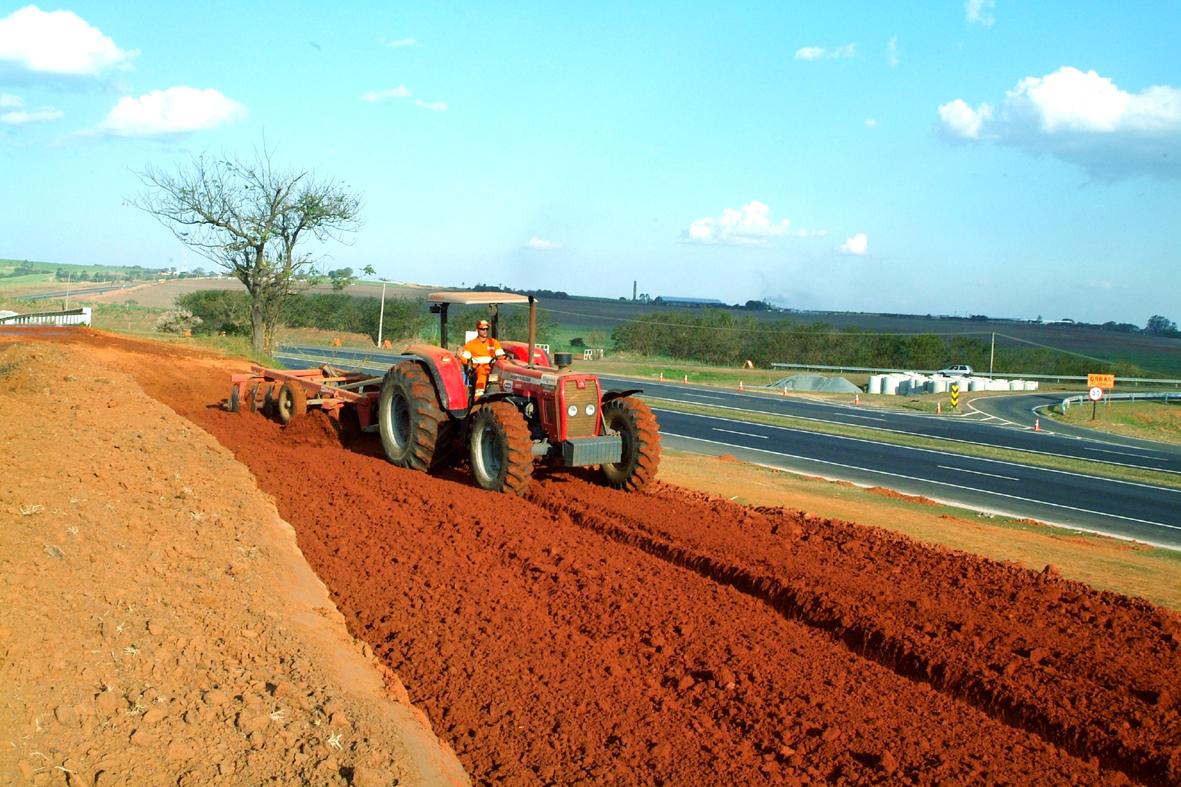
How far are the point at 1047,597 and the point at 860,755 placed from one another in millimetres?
4087

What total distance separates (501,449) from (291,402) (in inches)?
185

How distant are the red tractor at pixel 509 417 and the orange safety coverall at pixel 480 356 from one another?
0.07 meters

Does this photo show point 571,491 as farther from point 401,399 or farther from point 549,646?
point 549,646

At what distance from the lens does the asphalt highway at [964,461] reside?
18094 mm

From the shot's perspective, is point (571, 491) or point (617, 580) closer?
point (617, 580)

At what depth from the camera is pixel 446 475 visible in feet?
45.4

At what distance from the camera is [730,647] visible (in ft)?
23.6

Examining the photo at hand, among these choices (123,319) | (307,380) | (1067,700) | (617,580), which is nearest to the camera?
(1067,700)

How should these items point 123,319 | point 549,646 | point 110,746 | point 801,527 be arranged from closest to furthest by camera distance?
1. point 110,746
2. point 549,646
3. point 801,527
4. point 123,319

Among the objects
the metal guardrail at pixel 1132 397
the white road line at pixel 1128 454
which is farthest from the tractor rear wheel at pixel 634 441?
the metal guardrail at pixel 1132 397

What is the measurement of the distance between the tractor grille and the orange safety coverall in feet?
5.23

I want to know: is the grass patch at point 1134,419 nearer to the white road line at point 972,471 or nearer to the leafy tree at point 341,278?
the white road line at point 972,471

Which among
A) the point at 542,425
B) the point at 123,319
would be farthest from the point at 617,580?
the point at 123,319

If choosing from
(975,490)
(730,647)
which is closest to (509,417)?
(730,647)
